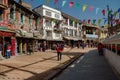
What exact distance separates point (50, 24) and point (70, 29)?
13380 mm

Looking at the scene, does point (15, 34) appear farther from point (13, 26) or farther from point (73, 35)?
point (73, 35)

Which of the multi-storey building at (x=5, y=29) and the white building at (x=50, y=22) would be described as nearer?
the multi-storey building at (x=5, y=29)

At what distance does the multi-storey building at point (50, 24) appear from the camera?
42969mm

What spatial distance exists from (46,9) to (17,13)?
1779 cm

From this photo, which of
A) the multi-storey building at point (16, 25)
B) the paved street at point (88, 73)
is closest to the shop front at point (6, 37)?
the multi-storey building at point (16, 25)

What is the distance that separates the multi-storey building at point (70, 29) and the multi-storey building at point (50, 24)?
3.60 meters

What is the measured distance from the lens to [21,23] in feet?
91.8

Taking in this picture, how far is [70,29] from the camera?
5800cm

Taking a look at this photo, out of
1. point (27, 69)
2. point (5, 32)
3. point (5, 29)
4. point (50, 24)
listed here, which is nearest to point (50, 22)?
point (50, 24)

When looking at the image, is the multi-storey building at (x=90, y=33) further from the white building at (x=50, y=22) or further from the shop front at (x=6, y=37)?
the shop front at (x=6, y=37)

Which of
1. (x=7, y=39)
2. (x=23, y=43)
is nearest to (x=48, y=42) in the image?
(x=23, y=43)

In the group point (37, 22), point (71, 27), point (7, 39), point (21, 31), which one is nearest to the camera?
point (7, 39)

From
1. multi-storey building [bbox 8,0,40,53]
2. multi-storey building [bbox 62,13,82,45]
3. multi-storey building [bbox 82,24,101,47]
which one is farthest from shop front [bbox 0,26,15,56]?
multi-storey building [bbox 82,24,101,47]

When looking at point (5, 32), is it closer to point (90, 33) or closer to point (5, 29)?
point (5, 29)
